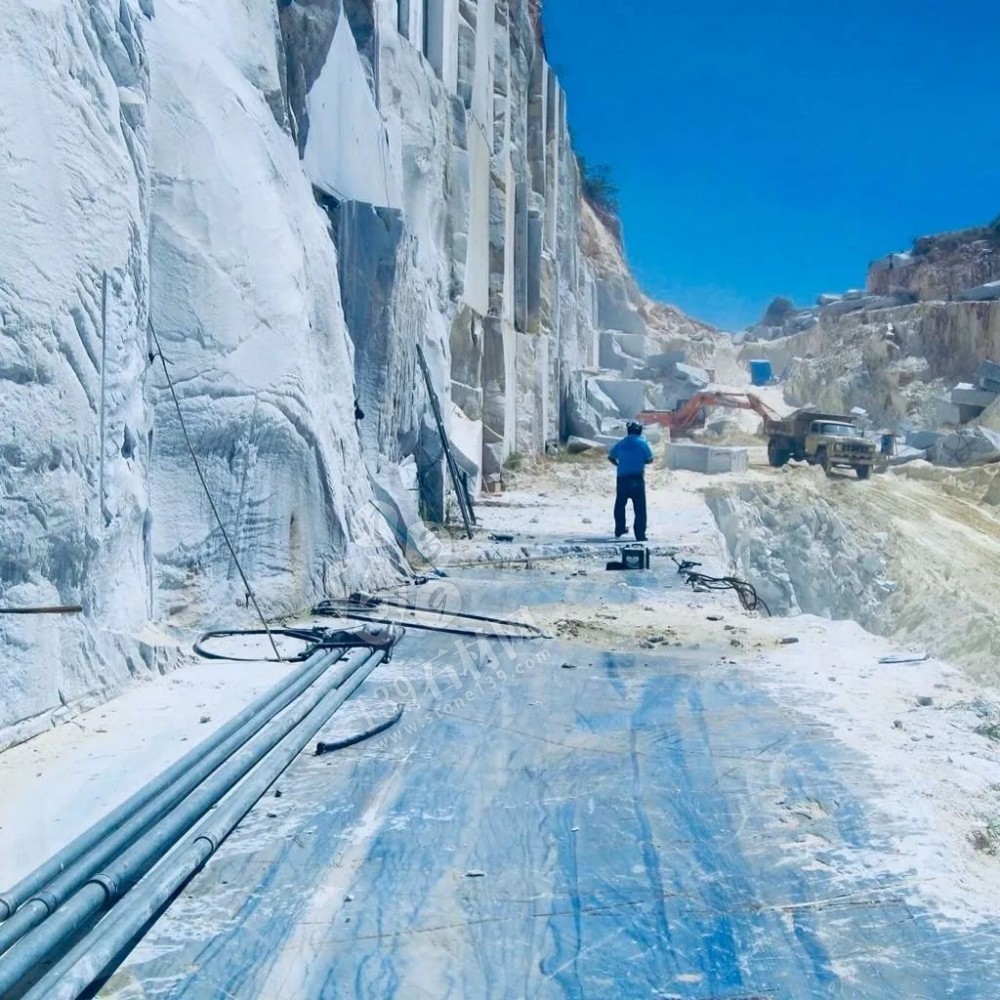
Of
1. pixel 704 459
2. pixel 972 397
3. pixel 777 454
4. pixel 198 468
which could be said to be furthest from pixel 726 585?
pixel 972 397

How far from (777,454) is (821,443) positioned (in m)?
1.80

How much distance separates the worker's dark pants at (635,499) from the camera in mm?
11953

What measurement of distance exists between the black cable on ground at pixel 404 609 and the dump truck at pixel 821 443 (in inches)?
726

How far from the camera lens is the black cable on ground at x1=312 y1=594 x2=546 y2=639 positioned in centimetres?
697

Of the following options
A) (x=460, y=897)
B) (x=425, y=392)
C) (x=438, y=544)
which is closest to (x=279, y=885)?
(x=460, y=897)

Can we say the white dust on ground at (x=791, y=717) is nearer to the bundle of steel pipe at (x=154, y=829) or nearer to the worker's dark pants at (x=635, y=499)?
the bundle of steel pipe at (x=154, y=829)

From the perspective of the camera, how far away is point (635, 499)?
1193cm

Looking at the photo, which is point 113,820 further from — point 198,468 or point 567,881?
point 198,468

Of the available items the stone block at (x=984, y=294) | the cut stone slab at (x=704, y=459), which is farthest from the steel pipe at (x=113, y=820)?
the stone block at (x=984, y=294)

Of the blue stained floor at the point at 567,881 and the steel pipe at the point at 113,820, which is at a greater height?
the steel pipe at the point at 113,820

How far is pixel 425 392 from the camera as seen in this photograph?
39.8ft

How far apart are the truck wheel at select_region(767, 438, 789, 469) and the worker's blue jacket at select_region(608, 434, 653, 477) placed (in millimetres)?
14925

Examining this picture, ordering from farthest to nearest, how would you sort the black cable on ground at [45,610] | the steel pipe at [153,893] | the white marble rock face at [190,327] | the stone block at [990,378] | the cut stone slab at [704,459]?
the stone block at [990,378] → the cut stone slab at [704,459] → the white marble rock face at [190,327] → the black cable on ground at [45,610] → the steel pipe at [153,893]

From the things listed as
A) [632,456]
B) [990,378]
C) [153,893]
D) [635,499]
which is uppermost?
[990,378]
